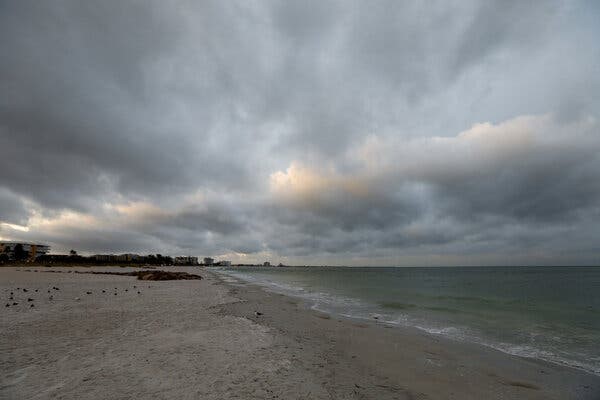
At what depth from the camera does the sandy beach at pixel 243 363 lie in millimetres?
7371

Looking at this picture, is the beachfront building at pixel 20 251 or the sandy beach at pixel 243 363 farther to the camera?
the beachfront building at pixel 20 251

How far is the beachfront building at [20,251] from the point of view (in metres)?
152

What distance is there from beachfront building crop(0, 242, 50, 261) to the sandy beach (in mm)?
184182

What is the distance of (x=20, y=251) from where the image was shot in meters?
155

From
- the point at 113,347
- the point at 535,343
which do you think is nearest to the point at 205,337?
the point at 113,347

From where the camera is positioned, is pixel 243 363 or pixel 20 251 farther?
pixel 20 251

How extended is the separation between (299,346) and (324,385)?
4.06m

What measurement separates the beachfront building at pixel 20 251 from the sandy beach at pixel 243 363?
184 m

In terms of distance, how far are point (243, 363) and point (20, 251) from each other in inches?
8264

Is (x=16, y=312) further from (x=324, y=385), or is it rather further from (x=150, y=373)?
(x=324, y=385)

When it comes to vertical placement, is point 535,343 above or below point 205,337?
below

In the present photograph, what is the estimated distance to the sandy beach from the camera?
24.2ft

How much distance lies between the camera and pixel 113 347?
406 inches

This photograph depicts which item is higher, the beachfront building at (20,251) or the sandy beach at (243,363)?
the beachfront building at (20,251)
